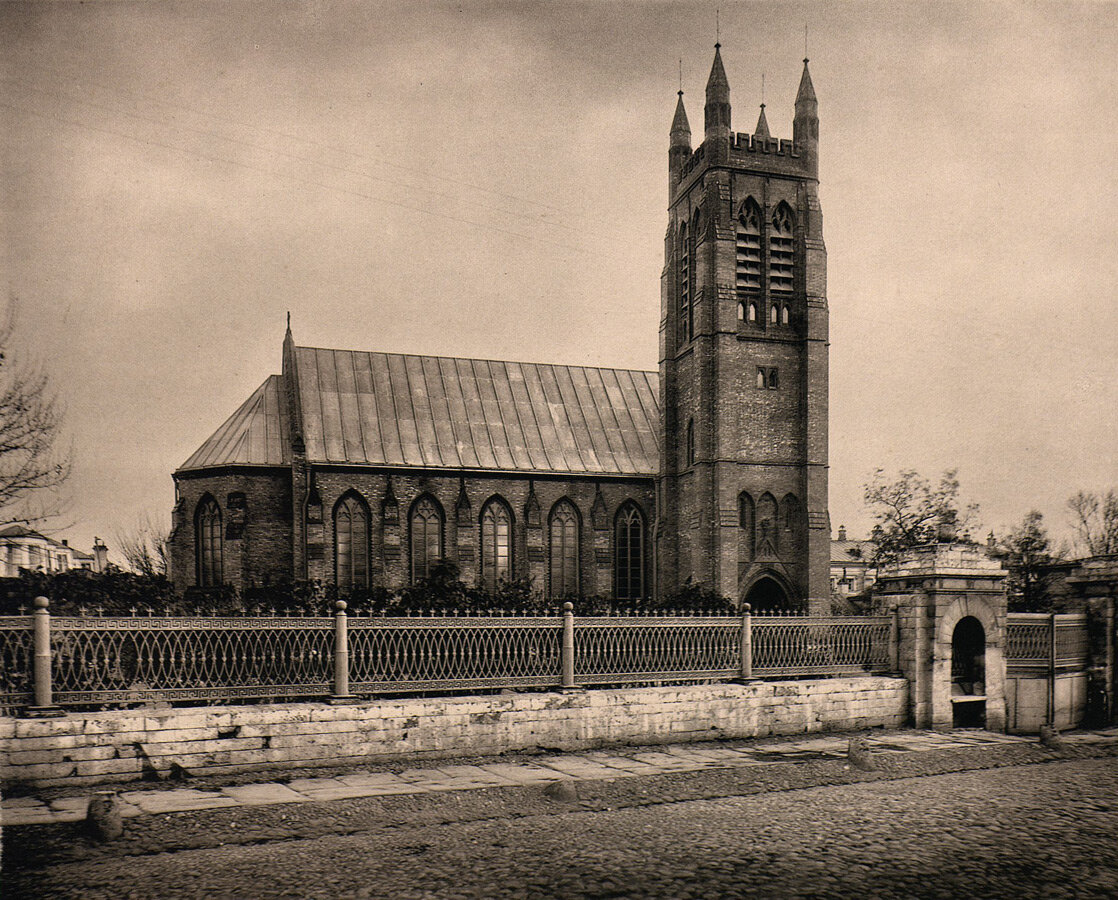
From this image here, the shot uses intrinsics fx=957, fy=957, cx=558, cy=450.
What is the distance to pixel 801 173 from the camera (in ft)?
99.5

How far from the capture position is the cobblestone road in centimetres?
634

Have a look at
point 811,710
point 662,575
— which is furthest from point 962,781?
point 662,575

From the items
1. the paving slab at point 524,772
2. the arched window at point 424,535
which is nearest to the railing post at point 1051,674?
the paving slab at point 524,772

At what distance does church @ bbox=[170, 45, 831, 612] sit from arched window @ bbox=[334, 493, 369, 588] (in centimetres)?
6

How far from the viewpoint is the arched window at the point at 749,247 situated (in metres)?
29.9

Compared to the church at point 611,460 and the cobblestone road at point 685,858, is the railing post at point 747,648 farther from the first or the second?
the church at point 611,460

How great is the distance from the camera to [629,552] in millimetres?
31109

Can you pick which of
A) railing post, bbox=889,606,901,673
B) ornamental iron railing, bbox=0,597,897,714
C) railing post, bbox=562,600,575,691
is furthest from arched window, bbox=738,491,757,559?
railing post, bbox=562,600,575,691

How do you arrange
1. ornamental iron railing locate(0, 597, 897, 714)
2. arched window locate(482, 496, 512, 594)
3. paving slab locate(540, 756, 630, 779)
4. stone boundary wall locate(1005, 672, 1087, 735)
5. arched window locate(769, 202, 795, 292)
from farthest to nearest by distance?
1. arched window locate(769, 202, 795, 292)
2. arched window locate(482, 496, 512, 594)
3. stone boundary wall locate(1005, 672, 1087, 735)
4. paving slab locate(540, 756, 630, 779)
5. ornamental iron railing locate(0, 597, 897, 714)

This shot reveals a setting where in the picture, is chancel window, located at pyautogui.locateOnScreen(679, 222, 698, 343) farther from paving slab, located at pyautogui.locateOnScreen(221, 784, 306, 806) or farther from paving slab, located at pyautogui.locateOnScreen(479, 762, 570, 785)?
paving slab, located at pyautogui.locateOnScreen(221, 784, 306, 806)

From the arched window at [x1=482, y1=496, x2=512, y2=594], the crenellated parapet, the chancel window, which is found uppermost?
the crenellated parapet

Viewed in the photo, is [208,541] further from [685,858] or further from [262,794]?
[685,858]

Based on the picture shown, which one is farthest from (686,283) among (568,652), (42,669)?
(42,669)

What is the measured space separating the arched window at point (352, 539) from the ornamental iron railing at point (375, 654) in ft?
55.2
